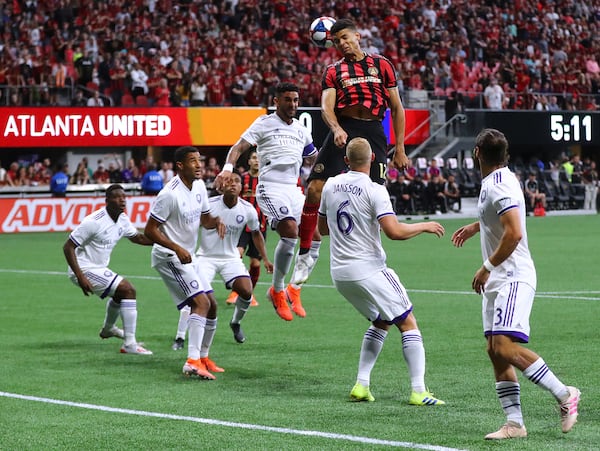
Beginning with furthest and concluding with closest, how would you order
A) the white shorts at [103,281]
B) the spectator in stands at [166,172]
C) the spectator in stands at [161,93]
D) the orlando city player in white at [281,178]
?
the spectator in stands at [166,172]
the spectator in stands at [161,93]
the white shorts at [103,281]
the orlando city player in white at [281,178]

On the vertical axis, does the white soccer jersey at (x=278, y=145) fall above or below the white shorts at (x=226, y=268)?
above

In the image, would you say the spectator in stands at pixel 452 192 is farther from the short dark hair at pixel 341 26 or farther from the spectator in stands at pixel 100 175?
the short dark hair at pixel 341 26

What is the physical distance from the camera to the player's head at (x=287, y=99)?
11966 mm

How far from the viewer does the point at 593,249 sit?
85.9 ft

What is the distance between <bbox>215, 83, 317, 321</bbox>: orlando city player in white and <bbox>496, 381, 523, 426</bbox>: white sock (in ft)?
15.6

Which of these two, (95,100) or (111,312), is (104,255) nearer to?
(111,312)

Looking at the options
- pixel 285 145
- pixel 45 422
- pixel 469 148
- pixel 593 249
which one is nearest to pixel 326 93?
pixel 285 145

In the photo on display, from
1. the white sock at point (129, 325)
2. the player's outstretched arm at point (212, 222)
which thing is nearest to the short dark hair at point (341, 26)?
the player's outstretched arm at point (212, 222)

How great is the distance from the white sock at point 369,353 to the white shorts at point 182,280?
2387 millimetres

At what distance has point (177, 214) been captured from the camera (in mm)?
11156

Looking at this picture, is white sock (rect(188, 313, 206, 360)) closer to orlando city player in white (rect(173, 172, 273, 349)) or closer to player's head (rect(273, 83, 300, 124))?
orlando city player in white (rect(173, 172, 273, 349))

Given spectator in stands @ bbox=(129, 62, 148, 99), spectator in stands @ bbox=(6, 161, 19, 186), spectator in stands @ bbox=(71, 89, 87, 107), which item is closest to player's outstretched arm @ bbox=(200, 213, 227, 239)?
spectator in stands @ bbox=(6, 161, 19, 186)

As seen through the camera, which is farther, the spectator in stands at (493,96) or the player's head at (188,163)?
the spectator in stands at (493,96)

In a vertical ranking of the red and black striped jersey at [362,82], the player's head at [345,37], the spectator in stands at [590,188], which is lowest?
the spectator in stands at [590,188]
